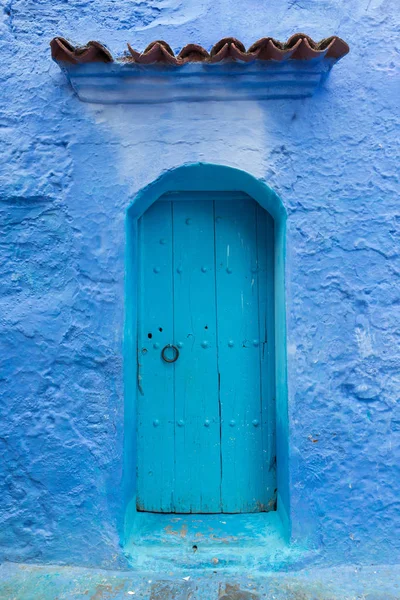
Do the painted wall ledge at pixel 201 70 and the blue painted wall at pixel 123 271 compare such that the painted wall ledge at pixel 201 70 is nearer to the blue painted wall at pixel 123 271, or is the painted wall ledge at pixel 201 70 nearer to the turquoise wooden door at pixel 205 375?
the blue painted wall at pixel 123 271

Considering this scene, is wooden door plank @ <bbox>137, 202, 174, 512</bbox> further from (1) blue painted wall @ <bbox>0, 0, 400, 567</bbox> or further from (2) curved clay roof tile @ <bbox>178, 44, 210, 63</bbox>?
(2) curved clay roof tile @ <bbox>178, 44, 210, 63</bbox>

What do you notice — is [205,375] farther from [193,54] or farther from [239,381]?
[193,54]

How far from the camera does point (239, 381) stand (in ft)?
9.34

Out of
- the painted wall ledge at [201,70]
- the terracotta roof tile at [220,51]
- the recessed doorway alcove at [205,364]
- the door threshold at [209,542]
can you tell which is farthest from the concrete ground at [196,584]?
the terracotta roof tile at [220,51]

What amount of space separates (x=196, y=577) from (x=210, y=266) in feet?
5.31

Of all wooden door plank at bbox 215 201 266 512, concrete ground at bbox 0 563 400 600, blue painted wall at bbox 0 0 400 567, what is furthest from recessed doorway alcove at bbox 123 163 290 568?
concrete ground at bbox 0 563 400 600

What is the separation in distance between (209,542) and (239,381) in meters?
0.86

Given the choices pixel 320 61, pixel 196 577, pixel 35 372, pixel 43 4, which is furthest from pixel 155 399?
pixel 43 4

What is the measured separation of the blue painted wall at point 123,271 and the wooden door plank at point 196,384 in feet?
1.43

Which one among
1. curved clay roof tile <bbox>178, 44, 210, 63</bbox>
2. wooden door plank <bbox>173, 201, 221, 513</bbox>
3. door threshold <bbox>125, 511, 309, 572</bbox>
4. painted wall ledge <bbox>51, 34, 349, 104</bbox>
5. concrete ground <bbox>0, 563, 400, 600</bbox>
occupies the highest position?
curved clay roof tile <bbox>178, 44, 210, 63</bbox>

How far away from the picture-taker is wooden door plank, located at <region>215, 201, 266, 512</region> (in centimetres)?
284

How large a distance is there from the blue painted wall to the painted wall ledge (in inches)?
2.8

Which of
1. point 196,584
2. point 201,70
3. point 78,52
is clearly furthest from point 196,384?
point 78,52

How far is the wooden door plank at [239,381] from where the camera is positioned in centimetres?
284
